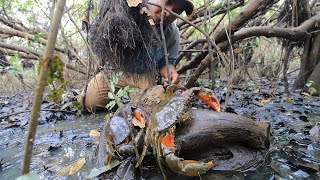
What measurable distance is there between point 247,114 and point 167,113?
1.84m

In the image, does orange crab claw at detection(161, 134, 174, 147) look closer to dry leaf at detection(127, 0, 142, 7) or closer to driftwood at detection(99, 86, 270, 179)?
driftwood at detection(99, 86, 270, 179)

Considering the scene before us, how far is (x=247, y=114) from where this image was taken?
10.4 feet

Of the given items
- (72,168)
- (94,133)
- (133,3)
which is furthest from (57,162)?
(133,3)

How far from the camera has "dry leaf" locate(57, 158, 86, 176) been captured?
186 cm

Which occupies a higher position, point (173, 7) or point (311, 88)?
point (173, 7)

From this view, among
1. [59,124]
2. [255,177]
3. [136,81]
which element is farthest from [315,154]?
[59,124]

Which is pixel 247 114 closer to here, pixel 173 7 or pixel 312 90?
pixel 173 7

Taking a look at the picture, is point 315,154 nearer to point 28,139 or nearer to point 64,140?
point 28,139

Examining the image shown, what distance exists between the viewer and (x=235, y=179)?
5.38 ft

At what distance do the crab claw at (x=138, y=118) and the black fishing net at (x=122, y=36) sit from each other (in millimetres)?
904

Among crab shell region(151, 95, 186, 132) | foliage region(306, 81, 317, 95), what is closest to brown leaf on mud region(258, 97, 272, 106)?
foliage region(306, 81, 317, 95)

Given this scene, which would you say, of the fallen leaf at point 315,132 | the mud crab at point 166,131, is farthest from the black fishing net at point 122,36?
the fallen leaf at point 315,132

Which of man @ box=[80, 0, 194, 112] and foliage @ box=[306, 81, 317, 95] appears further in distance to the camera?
foliage @ box=[306, 81, 317, 95]

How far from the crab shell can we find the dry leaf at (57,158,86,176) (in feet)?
2.40
